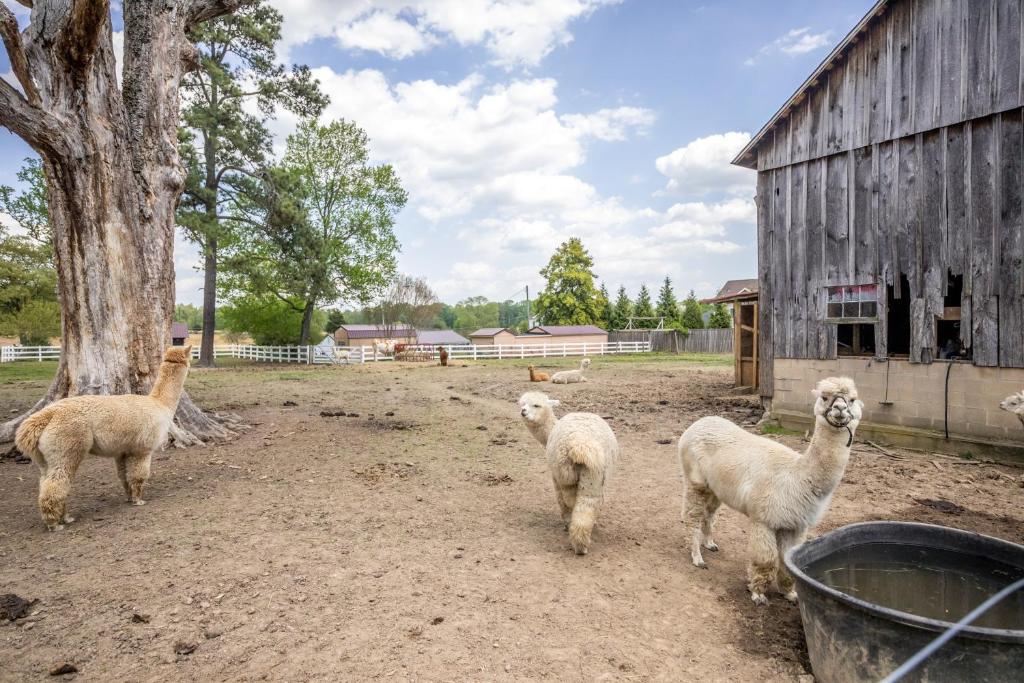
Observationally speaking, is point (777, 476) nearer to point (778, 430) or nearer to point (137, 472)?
point (137, 472)

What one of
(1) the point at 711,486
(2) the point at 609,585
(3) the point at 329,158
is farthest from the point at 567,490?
(3) the point at 329,158

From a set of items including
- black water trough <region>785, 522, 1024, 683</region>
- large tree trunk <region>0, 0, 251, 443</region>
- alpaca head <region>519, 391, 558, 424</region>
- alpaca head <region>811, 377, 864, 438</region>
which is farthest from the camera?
large tree trunk <region>0, 0, 251, 443</region>

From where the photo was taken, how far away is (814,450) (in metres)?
3.43

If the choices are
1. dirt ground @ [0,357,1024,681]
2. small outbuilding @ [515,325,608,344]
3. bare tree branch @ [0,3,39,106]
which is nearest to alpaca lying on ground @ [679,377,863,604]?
dirt ground @ [0,357,1024,681]

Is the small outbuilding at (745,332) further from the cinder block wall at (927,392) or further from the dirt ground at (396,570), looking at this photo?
the dirt ground at (396,570)

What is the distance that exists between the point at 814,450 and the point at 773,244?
25.7 feet

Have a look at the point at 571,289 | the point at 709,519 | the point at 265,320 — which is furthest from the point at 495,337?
the point at 709,519

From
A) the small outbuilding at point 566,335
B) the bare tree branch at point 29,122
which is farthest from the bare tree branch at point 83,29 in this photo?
the small outbuilding at point 566,335

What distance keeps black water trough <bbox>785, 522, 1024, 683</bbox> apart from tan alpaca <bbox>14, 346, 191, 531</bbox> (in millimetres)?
5740

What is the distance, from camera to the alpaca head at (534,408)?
519cm

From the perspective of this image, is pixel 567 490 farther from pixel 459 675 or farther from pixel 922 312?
pixel 922 312

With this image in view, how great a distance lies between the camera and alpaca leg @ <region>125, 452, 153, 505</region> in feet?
17.1

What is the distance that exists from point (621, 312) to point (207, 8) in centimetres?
5481

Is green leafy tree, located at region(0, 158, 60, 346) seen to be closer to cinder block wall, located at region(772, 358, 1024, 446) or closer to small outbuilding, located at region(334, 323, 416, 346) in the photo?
small outbuilding, located at region(334, 323, 416, 346)
